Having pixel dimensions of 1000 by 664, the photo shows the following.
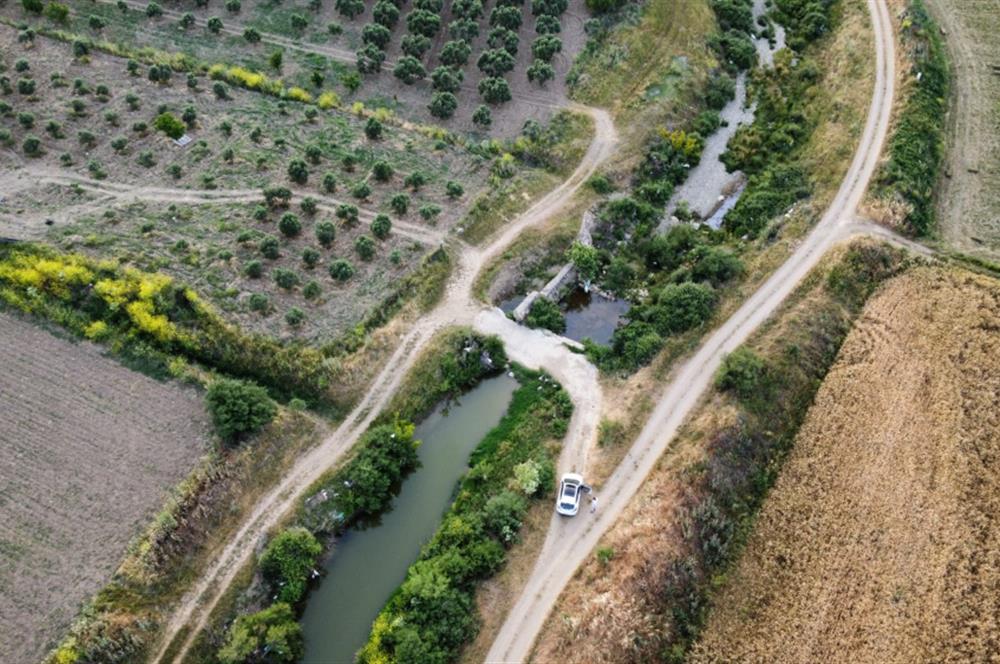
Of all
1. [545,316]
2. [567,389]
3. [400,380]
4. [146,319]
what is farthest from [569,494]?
[146,319]

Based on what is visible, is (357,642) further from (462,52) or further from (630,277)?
(462,52)

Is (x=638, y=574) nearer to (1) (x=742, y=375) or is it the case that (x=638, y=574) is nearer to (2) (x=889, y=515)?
(1) (x=742, y=375)

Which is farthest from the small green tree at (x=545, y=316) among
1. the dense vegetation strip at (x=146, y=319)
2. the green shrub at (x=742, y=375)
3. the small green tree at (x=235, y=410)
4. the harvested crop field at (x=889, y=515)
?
the small green tree at (x=235, y=410)

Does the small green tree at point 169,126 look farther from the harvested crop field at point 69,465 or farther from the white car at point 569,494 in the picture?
the white car at point 569,494

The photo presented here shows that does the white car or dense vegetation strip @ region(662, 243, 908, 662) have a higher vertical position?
dense vegetation strip @ region(662, 243, 908, 662)

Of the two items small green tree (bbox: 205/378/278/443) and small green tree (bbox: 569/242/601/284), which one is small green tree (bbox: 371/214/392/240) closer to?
small green tree (bbox: 569/242/601/284)

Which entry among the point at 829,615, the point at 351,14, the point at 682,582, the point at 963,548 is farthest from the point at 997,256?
the point at 351,14

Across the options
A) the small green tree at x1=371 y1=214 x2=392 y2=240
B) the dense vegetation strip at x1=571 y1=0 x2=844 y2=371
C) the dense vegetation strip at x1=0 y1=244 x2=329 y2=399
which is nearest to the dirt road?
the dense vegetation strip at x1=571 y1=0 x2=844 y2=371
